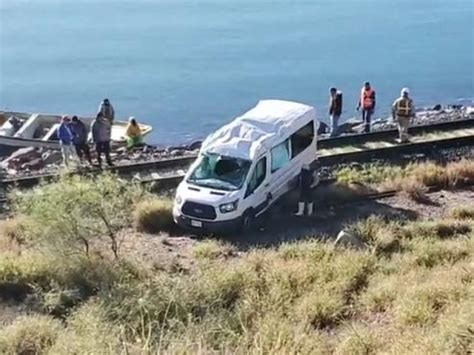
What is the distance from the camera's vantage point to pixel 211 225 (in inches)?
627

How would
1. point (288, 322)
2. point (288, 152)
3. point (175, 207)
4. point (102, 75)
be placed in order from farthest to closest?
point (102, 75)
point (288, 152)
point (175, 207)
point (288, 322)

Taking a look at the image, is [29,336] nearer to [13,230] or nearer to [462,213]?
[13,230]

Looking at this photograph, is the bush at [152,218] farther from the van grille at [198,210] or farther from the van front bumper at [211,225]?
the van grille at [198,210]

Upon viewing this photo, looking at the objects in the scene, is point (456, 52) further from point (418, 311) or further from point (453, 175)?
point (418, 311)

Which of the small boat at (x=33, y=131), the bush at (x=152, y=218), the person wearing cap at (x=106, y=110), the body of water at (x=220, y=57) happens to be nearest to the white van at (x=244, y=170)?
the bush at (x=152, y=218)

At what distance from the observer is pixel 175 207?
53.2ft

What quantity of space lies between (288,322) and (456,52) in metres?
47.2

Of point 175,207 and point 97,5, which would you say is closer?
point 175,207

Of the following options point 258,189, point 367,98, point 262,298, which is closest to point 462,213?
point 258,189

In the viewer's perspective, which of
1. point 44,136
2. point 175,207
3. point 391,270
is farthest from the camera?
point 44,136

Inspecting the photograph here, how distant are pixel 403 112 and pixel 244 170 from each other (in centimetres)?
707

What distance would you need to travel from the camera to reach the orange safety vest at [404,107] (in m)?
21.3

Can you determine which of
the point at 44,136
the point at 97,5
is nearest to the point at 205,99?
the point at 44,136

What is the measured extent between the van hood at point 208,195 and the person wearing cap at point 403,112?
7.25 m
